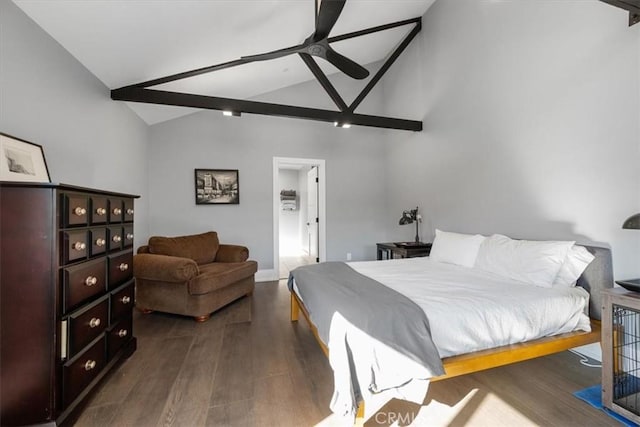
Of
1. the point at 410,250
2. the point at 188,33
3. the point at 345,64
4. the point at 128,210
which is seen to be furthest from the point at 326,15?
the point at 410,250

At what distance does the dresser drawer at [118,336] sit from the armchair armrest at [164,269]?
577 millimetres

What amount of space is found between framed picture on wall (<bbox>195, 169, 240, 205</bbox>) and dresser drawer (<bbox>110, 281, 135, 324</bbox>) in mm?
2244

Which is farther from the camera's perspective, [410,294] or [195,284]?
[195,284]

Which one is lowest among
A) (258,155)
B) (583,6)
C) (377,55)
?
(258,155)

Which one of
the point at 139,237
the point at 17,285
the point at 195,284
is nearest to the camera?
the point at 17,285

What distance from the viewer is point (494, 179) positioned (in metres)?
2.79

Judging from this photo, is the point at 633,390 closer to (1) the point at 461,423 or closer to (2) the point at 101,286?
(1) the point at 461,423

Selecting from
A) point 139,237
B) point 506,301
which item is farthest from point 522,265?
point 139,237

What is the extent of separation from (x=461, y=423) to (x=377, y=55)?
4994 millimetres

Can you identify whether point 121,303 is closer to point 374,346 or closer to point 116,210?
point 116,210

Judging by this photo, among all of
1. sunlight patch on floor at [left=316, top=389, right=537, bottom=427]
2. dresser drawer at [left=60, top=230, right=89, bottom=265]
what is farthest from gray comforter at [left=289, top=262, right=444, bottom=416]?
dresser drawer at [left=60, top=230, right=89, bottom=265]

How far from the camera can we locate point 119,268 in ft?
6.17

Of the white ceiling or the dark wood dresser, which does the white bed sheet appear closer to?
the dark wood dresser

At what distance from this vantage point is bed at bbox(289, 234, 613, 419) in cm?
127
